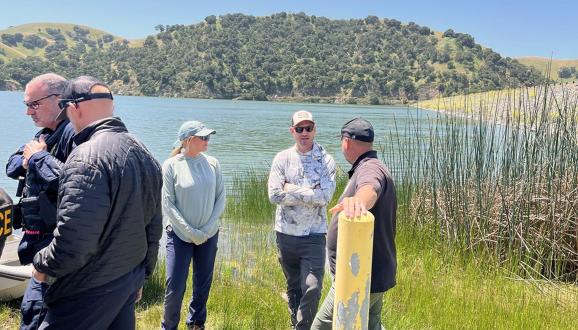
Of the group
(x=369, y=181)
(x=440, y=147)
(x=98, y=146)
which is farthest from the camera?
(x=440, y=147)

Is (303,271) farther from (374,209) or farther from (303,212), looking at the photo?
(374,209)

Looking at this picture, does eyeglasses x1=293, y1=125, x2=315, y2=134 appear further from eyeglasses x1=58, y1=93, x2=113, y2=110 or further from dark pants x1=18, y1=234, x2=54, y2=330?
dark pants x1=18, y1=234, x2=54, y2=330

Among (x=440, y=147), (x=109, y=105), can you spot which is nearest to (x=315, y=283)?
(x=109, y=105)

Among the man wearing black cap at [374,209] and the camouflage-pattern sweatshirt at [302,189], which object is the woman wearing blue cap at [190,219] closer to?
the camouflage-pattern sweatshirt at [302,189]

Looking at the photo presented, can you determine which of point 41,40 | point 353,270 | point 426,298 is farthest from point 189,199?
point 41,40

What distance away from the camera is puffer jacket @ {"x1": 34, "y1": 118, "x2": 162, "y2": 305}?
196 centimetres

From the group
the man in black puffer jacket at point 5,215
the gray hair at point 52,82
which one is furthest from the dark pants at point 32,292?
the gray hair at point 52,82

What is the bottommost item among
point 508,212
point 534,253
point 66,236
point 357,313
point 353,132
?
point 534,253

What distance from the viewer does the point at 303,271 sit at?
374cm

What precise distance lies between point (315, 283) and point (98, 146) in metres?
2.07

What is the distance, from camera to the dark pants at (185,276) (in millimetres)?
3701

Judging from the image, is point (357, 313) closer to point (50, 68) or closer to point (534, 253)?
point (534, 253)

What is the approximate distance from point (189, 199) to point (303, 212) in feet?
2.80

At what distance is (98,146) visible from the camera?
6.68 feet
